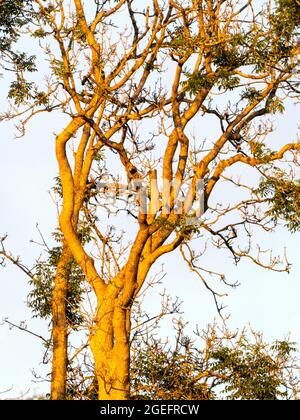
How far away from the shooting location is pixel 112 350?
20.0m

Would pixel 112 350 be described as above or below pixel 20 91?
below

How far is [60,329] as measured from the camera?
2308 cm

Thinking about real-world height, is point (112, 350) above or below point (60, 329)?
below

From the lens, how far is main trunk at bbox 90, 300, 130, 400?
19.6 metres

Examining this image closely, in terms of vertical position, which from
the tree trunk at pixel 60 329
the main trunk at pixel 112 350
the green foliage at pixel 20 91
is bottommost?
the main trunk at pixel 112 350

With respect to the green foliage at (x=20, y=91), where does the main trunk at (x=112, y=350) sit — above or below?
below

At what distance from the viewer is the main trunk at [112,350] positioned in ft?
64.2

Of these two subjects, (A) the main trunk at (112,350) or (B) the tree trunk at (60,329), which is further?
(B) the tree trunk at (60,329)

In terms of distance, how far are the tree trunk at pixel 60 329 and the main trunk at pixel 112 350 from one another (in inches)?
92.2

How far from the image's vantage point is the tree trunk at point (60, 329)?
22562mm

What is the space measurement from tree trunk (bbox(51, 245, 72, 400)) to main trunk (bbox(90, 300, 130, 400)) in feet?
7.68

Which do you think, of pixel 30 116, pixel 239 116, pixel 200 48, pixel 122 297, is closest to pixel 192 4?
pixel 200 48

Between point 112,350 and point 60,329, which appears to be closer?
point 112,350

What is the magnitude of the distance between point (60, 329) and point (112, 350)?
3312 millimetres
